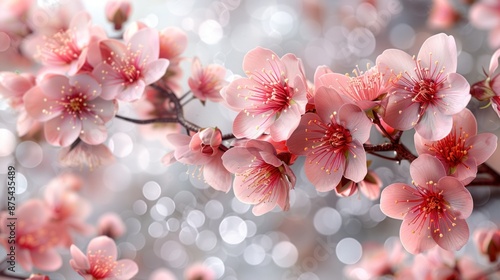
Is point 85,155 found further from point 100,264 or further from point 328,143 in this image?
point 328,143

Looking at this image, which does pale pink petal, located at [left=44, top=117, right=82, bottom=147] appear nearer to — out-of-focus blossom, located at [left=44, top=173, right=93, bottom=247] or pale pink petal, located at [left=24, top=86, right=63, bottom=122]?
pale pink petal, located at [left=24, top=86, right=63, bottom=122]

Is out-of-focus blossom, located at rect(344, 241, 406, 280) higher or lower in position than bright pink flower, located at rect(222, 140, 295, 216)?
lower

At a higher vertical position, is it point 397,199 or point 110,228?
point 397,199

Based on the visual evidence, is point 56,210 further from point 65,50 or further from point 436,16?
point 436,16


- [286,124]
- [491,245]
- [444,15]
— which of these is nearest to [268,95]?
[286,124]

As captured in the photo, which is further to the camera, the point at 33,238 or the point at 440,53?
the point at 33,238

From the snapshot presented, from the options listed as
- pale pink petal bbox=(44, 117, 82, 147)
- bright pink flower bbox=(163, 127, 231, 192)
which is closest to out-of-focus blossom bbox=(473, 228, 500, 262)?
bright pink flower bbox=(163, 127, 231, 192)

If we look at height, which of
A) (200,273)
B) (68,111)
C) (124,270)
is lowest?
(200,273)
